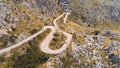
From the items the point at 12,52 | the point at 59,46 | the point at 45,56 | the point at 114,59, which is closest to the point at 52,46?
the point at 59,46

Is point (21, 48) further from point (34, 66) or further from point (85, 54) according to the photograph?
point (85, 54)

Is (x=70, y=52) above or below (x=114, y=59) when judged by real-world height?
above

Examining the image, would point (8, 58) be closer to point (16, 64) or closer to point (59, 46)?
point (16, 64)

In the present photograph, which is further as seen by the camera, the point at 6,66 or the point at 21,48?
the point at 21,48

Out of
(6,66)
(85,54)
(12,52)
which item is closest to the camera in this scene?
(6,66)

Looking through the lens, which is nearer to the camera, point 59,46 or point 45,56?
point 45,56

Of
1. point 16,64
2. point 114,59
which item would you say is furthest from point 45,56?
point 114,59

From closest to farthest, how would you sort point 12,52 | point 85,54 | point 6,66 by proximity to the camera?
point 6,66, point 12,52, point 85,54

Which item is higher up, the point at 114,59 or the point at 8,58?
the point at 8,58

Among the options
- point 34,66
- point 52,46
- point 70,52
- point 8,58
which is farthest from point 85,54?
point 8,58
